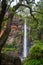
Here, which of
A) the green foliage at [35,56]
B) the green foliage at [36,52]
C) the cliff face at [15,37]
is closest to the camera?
the green foliage at [35,56]

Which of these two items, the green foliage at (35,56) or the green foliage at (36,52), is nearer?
the green foliage at (35,56)

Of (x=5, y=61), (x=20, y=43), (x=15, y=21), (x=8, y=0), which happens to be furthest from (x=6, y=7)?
(x=20, y=43)

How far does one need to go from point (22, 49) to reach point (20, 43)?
47 cm

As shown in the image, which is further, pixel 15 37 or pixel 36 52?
pixel 15 37

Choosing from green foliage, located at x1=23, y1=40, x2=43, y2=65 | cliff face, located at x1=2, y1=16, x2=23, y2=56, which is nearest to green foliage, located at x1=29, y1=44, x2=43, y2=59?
green foliage, located at x1=23, y1=40, x2=43, y2=65

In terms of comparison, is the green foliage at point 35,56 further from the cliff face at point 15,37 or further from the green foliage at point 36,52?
the cliff face at point 15,37

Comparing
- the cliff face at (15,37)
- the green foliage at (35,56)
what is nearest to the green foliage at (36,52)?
the green foliage at (35,56)

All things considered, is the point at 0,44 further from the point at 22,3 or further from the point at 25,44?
the point at 25,44

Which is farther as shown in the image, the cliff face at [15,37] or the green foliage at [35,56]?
the cliff face at [15,37]

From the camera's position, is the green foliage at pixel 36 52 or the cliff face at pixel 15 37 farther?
the cliff face at pixel 15 37

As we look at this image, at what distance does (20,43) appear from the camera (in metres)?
15.8

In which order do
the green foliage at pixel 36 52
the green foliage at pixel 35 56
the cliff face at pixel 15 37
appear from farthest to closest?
1. the cliff face at pixel 15 37
2. the green foliage at pixel 36 52
3. the green foliage at pixel 35 56

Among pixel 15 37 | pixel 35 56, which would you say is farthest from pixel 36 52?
pixel 15 37

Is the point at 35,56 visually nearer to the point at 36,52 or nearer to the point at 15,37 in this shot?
the point at 36,52
